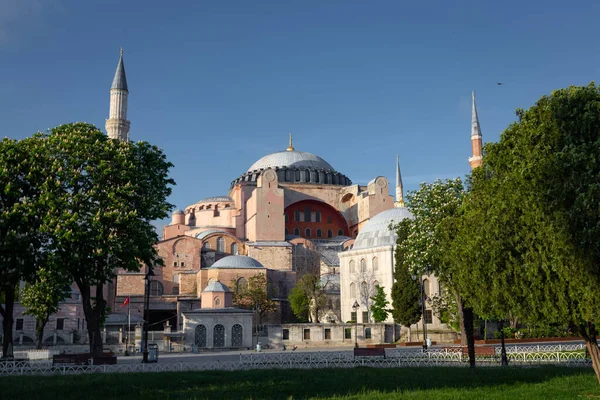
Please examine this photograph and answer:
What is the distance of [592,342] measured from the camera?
12562 mm

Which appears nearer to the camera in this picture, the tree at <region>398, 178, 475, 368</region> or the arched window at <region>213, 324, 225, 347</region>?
the tree at <region>398, 178, 475, 368</region>

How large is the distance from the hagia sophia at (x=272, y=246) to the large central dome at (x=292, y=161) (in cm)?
13

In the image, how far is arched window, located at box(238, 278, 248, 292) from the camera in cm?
4675

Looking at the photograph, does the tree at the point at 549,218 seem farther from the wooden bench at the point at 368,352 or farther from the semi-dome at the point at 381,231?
the semi-dome at the point at 381,231

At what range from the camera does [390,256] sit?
144 ft

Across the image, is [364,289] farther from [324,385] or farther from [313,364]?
[324,385]

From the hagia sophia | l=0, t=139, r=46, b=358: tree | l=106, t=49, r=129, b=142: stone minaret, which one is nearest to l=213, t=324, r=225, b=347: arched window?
the hagia sophia

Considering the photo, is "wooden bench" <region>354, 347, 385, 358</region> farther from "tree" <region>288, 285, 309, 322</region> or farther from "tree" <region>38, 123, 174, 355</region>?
"tree" <region>288, 285, 309, 322</region>

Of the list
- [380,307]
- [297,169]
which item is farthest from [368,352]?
[297,169]

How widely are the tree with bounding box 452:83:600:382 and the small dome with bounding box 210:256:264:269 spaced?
35904mm

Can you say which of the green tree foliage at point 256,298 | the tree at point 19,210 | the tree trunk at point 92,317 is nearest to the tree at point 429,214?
the tree trunk at point 92,317

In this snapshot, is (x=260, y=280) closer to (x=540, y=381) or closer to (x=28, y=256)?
(x=28, y=256)

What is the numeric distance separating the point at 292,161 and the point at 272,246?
1758 centimetres

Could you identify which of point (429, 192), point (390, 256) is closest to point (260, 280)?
point (390, 256)
